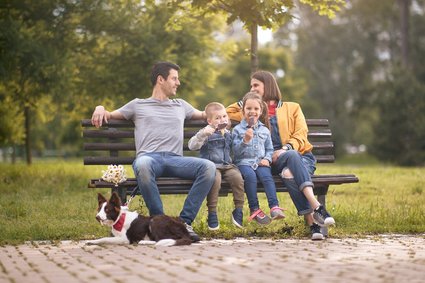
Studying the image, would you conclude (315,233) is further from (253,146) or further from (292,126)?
(292,126)

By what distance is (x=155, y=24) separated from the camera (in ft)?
61.8

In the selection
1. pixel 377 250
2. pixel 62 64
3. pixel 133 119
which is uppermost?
pixel 62 64

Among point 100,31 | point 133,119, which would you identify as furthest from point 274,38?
point 133,119

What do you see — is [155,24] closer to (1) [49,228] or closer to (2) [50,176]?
(2) [50,176]

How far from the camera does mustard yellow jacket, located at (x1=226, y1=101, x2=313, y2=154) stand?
842cm

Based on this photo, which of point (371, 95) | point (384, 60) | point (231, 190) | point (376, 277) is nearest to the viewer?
point (376, 277)

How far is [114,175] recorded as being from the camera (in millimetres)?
7699

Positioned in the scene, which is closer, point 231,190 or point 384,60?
point 231,190

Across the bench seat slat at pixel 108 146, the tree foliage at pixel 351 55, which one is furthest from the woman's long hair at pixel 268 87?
the tree foliage at pixel 351 55

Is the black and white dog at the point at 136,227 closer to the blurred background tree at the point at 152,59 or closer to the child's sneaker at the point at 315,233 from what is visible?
the child's sneaker at the point at 315,233

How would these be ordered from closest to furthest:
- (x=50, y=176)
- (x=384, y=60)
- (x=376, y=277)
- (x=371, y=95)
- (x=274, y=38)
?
(x=376, y=277) < (x=50, y=176) < (x=371, y=95) < (x=384, y=60) < (x=274, y=38)

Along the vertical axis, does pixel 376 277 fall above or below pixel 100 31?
below

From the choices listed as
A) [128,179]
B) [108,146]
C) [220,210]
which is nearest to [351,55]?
[220,210]

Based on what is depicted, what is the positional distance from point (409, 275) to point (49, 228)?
4.21 metres
